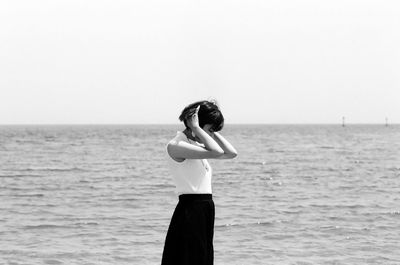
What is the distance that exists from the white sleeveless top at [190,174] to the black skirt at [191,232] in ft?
0.16

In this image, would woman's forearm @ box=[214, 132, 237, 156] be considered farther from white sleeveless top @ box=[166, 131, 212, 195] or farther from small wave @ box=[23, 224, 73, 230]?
small wave @ box=[23, 224, 73, 230]

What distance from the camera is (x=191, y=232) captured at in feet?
15.9

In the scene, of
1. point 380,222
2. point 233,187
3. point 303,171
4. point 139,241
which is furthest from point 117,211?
point 303,171

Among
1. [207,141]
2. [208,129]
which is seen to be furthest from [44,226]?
[207,141]

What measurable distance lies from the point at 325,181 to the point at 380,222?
44.1ft

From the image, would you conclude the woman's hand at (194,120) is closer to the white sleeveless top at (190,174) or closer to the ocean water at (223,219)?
the white sleeveless top at (190,174)

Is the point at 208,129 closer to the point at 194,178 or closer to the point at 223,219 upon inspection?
the point at 194,178

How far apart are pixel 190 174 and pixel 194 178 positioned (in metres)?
0.04

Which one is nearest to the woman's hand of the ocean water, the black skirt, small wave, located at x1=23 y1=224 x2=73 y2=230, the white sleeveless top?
the white sleeveless top

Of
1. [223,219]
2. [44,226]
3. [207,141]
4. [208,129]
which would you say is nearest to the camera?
[207,141]

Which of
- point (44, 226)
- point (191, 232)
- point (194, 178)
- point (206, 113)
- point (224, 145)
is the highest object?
point (206, 113)

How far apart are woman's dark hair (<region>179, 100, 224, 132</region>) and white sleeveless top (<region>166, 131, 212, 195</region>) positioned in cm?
16

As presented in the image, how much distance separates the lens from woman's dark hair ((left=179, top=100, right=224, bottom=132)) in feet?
15.4

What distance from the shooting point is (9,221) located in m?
16.4
